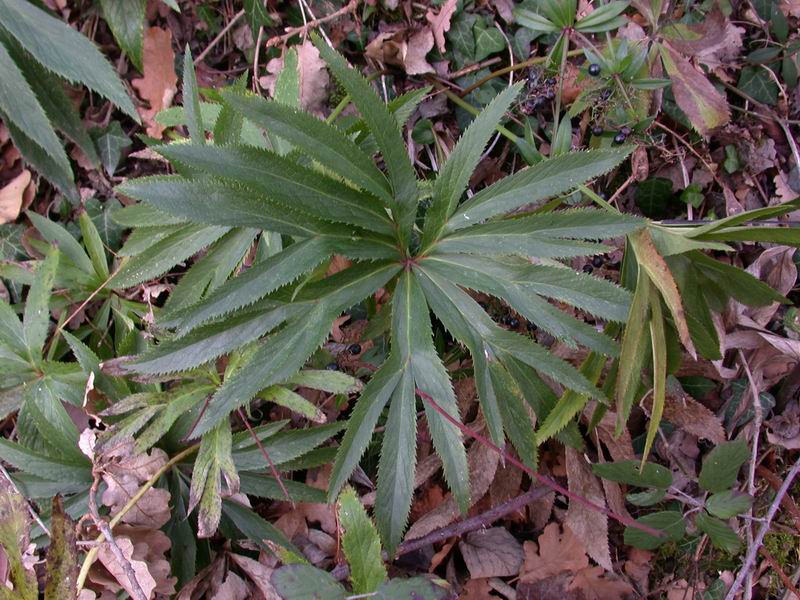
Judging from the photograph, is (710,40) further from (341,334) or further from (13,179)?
(13,179)

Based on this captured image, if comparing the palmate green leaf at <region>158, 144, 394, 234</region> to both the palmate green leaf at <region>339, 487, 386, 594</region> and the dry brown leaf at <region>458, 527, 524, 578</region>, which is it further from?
the dry brown leaf at <region>458, 527, 524, 578</region>

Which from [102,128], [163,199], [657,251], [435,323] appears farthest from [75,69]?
[657,251]

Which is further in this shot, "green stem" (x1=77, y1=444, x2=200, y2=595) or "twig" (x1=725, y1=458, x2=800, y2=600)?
"twig" (x1=725, y1=458, x2=800, y2=600)

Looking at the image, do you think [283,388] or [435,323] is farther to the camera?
[435,323]

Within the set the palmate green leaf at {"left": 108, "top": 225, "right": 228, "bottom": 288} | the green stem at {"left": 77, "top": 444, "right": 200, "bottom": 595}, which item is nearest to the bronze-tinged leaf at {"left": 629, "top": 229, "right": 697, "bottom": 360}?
the palmate green leaf at {"left": 108, "top": 225, "right": 228, "bottom": 288}

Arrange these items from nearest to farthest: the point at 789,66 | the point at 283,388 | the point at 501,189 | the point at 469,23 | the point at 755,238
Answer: the point at 755,238, the point at 501,189, the point at 283,388, the point at 789,66, the point at 469,23

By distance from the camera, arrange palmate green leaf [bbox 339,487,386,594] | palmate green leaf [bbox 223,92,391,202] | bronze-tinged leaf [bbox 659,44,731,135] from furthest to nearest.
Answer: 1. bronze-tinged leaf [bbox 659,44,731,135]
2. palmate green leaf [bbox 339,487,386,594]
3. palmate green leaf [bbox 223,92,391,202]

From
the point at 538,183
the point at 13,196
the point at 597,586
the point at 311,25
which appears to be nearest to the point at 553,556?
the point at 597,586
